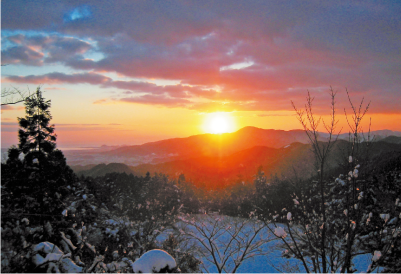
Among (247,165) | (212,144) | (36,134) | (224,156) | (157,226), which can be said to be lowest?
(247,165)

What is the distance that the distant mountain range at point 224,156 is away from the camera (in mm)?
54531

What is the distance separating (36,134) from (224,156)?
311ft

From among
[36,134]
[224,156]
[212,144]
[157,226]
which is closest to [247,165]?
[224,156]

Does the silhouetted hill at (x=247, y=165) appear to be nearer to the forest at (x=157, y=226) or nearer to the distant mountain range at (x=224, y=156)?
Result: the distant mountain range at (x=224, y=156)

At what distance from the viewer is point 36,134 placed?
14.4 metres

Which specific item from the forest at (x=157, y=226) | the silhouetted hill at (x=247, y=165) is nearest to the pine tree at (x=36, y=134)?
the forest at (x=157, y=226)

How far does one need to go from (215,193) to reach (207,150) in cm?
10741

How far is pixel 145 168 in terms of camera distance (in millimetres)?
94688

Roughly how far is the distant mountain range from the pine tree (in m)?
16.0

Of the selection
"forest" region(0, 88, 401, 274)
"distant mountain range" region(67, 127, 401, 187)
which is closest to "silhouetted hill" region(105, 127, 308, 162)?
"distant mountain range" region(67, 127, 401, 187)

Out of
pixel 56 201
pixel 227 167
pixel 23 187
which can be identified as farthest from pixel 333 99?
pixel 227 167

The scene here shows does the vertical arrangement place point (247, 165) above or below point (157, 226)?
below

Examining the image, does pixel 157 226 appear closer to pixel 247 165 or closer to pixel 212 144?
pixel 247 165

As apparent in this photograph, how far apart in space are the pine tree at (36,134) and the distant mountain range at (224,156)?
16039 millimetres
